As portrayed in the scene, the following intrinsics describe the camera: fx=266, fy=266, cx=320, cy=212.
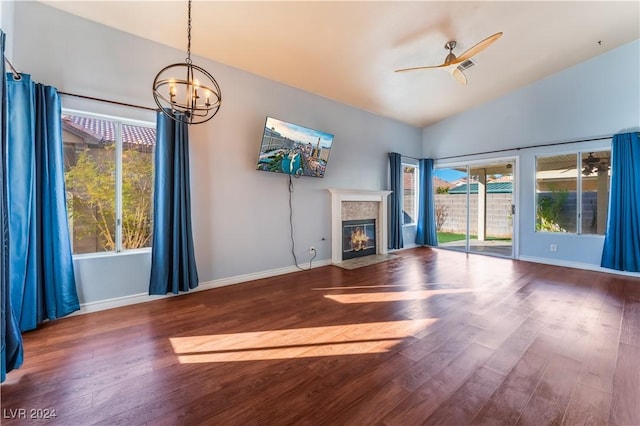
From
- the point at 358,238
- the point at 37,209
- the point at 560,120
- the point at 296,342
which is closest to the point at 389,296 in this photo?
the point at 296,342

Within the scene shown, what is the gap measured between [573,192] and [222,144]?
6370 millimetres

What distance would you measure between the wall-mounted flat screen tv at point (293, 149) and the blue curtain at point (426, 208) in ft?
10.7

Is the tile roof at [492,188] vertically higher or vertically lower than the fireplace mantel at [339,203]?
higher

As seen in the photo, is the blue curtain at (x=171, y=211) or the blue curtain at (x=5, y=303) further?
the blue curtain at (x=171, y=211)

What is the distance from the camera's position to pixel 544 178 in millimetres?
5344

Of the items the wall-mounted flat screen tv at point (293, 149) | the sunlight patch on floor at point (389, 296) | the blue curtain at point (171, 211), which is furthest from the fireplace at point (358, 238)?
the blue curtain at point (171, 211)

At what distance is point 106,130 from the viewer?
313cm

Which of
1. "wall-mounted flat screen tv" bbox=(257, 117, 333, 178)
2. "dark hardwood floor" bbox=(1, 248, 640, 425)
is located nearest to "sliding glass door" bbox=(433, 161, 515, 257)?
"dark hardwood floor" bbox=(1, 248, 640, 425)

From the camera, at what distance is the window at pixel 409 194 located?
→ 688cm

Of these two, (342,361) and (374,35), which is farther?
(374,35)

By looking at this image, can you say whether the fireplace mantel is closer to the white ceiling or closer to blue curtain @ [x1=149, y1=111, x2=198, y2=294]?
the white ceiling

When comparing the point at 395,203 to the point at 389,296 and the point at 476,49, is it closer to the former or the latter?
the point at 389,296

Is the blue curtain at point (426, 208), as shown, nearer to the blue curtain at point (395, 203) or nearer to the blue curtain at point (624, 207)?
the blue curtain at point (395, 203)

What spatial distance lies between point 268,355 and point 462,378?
1443mm
